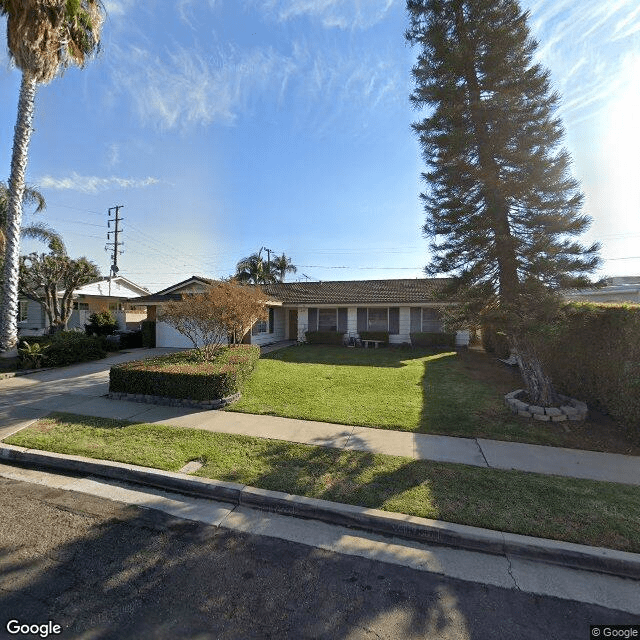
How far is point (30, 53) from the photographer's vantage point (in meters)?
11.3

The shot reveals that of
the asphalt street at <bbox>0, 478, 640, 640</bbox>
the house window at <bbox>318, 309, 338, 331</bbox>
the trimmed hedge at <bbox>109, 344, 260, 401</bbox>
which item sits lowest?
the asphalt street at <bbox>0, 478, 640, 640</bbox>

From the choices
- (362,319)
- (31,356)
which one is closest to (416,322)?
(362,319)

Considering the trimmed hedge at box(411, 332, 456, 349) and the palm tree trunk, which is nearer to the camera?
the palm tree trunk

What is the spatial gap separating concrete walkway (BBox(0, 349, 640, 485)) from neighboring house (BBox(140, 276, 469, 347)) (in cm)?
952

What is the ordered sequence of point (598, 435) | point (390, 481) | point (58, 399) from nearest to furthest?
point (390, 481)
point (598, 435)
point (58, 399)

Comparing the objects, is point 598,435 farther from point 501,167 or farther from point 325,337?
point 325,337

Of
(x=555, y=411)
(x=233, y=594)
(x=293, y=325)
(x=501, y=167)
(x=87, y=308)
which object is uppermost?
(x=501, y=167)

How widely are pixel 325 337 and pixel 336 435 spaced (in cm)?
1311

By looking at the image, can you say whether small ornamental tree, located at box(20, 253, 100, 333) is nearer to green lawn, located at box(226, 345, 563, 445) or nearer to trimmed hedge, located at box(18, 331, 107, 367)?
trimmed hedge, located at box(18, 331, 107, 367)

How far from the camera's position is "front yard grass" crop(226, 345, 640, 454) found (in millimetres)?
6395

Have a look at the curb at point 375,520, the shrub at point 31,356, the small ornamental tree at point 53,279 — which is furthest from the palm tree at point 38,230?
the curb at point 375,520

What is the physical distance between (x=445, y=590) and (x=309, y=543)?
128cm

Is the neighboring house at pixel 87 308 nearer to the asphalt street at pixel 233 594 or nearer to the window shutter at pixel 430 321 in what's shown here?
the window shutter at pixel 430 321

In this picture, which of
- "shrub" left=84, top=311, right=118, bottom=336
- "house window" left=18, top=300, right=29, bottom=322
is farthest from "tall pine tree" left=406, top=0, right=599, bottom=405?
"house window" left=18, top=300, right=29, bottom=322
